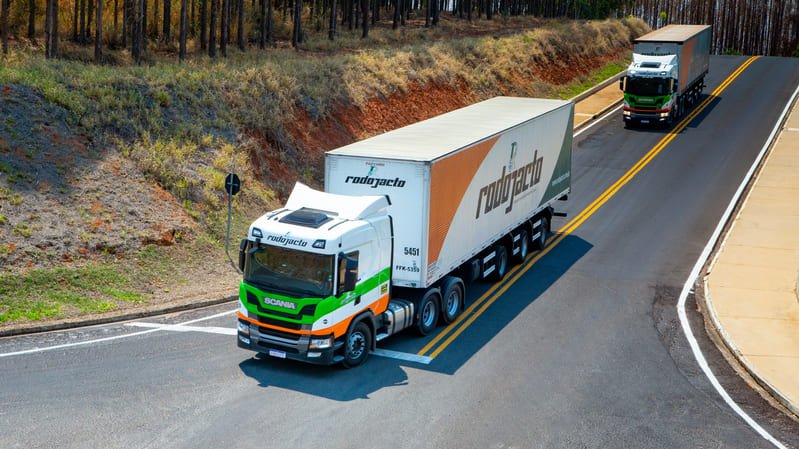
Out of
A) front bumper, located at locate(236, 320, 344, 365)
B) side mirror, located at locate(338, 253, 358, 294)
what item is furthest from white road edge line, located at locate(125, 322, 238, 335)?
side mirror, located at locate(338, 253, 358, 294)

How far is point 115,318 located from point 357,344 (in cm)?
614

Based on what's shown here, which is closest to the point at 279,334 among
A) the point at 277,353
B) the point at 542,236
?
the point at 277,353

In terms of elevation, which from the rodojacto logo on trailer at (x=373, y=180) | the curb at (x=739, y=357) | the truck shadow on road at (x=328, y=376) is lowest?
the truck shadow on road at (x=328, y=376)

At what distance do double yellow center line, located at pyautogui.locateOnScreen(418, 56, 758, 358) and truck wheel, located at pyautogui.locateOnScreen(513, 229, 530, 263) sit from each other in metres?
0.21

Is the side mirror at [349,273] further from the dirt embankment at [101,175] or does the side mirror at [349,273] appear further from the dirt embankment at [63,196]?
the dirt embankment at [63,196]

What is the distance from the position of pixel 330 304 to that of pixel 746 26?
409 feet

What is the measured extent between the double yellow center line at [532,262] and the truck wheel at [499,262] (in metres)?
0.21

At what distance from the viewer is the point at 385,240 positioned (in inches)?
690

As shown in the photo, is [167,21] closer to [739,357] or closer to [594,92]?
[594,92]

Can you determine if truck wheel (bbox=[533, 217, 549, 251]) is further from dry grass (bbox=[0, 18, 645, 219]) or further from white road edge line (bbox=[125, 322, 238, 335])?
white road edge line (bbox=[125, 322, 238, 335])

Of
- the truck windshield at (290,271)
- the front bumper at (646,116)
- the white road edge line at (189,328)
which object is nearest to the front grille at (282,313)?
the truck windshield at (290,271)

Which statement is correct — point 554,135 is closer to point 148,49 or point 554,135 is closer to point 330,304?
point 330,304

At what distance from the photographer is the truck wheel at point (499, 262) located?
2314 cm

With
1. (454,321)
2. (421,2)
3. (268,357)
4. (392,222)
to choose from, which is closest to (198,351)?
(268,357)
